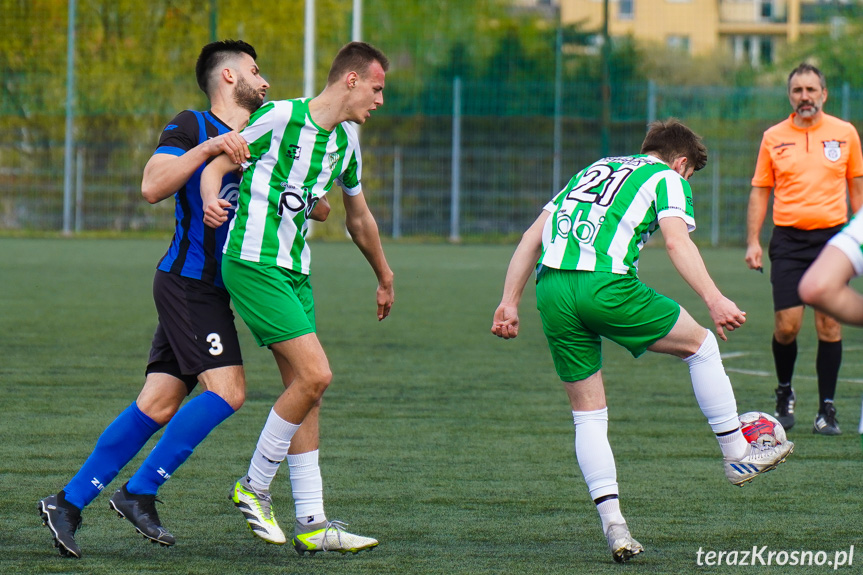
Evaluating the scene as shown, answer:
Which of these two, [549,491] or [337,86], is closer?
[337,86]

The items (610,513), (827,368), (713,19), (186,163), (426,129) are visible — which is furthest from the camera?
(713,19)

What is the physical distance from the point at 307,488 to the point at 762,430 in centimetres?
173

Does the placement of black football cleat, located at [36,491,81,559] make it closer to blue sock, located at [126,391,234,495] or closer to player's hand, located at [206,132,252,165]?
blue sock, located at [126,391,234,495]

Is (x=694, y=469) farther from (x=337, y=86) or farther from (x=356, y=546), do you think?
(x=337, y=86)

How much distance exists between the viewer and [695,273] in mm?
4375

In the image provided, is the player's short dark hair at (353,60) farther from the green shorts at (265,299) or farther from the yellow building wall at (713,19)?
the yellow building wall at (713,19)

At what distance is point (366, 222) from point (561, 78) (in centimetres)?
2235

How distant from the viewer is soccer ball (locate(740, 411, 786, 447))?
4.72 m

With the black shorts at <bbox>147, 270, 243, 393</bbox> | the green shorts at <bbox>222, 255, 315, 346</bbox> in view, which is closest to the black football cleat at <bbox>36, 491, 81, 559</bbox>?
the black shorts at <bbox>147, 270, 243, 393</bbox>

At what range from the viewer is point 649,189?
4527 mm

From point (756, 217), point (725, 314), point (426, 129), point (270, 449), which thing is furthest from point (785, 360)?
point (426, 129)

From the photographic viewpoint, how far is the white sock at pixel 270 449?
450 cm

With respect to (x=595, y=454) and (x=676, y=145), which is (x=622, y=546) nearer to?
(x=595, y=454)

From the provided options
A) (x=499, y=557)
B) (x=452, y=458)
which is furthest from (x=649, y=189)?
(x=452, y=458)
